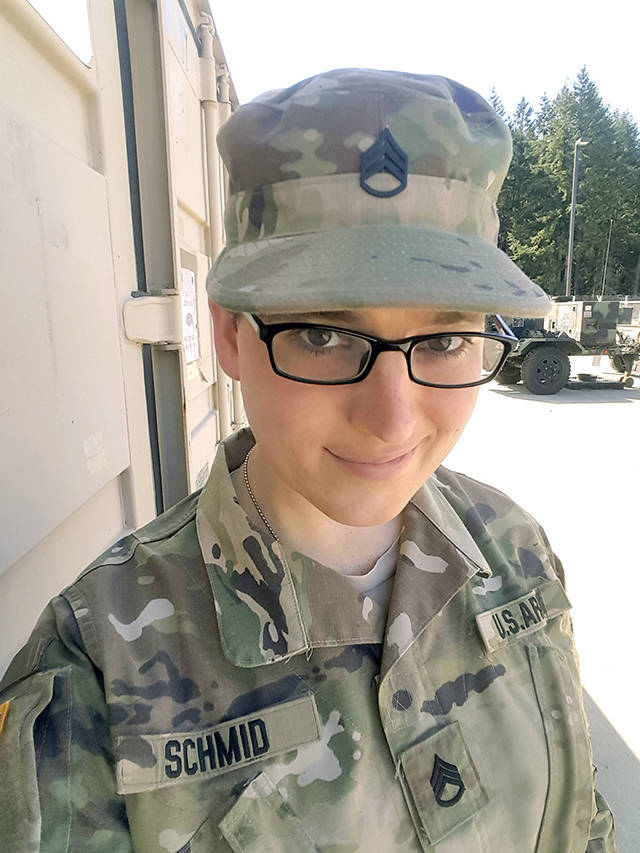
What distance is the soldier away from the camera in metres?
0.69

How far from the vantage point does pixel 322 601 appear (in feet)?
2.80

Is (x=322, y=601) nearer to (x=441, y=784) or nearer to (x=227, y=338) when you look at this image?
(x=441, y=784)

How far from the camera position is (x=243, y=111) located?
78 cm

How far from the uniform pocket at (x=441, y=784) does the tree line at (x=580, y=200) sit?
3370 centimetres

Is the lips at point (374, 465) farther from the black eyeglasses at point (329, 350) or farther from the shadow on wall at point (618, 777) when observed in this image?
the shadow on wall at point (618, 777)

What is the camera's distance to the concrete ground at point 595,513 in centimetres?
210

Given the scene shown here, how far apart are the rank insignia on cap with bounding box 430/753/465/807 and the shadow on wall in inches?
50.7

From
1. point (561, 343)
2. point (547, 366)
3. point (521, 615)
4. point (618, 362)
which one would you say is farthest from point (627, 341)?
point (521, 615)

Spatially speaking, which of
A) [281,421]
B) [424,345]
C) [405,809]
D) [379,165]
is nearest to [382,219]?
[379,165]

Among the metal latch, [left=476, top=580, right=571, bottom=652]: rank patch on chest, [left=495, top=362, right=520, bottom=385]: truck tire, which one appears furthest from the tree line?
A: [left=476, top=580, right=571, bottom=652]: rank patch on chest

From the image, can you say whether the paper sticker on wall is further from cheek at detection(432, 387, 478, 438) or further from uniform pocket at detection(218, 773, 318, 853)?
uniform pocket at detection(218, 773, 318, 853)

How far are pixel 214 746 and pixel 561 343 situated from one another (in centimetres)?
931

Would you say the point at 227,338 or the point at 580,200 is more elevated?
the point at 580,200

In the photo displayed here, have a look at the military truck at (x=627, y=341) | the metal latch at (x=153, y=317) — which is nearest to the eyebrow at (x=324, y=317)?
the metal latch at (x=153, y=317)
